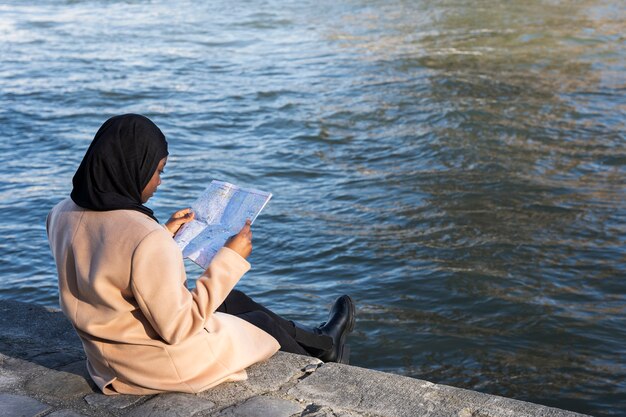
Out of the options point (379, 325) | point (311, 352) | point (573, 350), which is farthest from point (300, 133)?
point (311, 352)

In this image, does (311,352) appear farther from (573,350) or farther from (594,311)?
(594,311)

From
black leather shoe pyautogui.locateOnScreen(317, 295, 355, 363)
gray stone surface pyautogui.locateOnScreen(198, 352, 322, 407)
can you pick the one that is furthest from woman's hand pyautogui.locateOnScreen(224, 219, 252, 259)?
black leather shoe pyautogui.locateOnScreen(317, 295, 355, 363)

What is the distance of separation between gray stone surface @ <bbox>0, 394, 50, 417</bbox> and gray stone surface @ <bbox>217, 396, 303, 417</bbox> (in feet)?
2.62

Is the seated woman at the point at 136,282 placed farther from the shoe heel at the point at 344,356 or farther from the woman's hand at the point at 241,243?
the shoe heel at the point at 344,356

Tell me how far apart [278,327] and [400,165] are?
663 centimetres

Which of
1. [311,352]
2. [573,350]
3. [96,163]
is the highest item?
[96,163]

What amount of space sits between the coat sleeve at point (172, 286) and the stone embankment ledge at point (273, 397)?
0.38 metres

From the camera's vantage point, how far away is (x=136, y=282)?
11.6 feet

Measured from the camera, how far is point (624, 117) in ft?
41.7

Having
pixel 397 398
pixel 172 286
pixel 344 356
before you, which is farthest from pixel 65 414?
pixel 344 356

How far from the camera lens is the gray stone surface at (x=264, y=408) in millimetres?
3801

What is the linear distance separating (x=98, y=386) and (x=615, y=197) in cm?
707

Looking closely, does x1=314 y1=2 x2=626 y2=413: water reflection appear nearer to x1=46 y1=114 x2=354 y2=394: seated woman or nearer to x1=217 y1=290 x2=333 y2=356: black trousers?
x1=217 y1=290 x2=333 y2=356: black trousers

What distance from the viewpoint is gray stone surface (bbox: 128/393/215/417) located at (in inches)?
150
